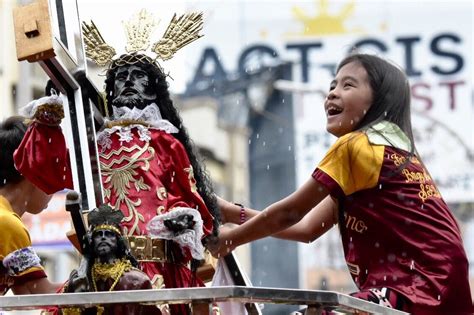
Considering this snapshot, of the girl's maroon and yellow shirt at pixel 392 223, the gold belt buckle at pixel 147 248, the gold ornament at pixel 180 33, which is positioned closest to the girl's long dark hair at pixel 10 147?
the gold ornament at pixel 180 33

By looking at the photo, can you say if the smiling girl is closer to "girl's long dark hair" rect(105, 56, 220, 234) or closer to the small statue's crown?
"girl's long dark hair" rect(105, 56, 220, 234)

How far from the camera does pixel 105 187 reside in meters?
7.69

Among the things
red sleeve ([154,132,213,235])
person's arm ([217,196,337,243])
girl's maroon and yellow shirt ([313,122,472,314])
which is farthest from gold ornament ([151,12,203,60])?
girl's maroon and yellow shirt ([313,122,472,314])

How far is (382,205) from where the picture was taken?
7199mm

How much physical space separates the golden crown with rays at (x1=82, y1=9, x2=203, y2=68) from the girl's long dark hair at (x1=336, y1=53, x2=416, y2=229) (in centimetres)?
91

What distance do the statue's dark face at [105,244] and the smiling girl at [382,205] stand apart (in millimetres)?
850

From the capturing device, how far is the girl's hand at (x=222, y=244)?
7688 mm

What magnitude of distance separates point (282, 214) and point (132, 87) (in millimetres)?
995

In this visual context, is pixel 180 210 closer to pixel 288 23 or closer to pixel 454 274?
pixel 454 274

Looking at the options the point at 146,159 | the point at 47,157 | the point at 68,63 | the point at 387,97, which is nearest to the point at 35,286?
the point at 47,157

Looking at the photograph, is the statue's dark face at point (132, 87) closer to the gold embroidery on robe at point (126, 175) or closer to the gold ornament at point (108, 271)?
the gold embroidery on robe at point (126, 175)

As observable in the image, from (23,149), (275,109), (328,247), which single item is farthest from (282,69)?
(23,149)

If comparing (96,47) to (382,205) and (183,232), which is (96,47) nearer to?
(183,232)

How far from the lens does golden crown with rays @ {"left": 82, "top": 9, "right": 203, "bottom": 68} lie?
26.2 ft
